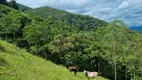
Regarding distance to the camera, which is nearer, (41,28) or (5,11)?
(41,28)

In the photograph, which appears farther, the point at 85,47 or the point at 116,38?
the point at 85,47

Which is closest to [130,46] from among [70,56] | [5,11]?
[70,56]

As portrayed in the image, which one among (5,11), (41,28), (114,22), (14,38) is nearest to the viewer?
(114,22)

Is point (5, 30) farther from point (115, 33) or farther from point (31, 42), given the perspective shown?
point (115, 33)

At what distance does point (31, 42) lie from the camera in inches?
4208

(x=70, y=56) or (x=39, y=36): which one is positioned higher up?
(x=39, y=36)

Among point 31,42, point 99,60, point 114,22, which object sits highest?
point 114,22

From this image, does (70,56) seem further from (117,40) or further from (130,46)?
(117,40)

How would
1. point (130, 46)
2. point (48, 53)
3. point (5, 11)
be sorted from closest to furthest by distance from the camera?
1. point (130, 46)
2. point (48, 53)
3. point (5, 11)

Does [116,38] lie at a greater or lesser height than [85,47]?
greater

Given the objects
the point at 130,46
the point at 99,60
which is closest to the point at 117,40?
the point at 130,46

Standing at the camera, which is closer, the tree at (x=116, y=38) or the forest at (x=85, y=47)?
the tree at (x=116, y=38)

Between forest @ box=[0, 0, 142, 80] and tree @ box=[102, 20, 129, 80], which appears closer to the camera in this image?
tree @ box=[102, 20, 129, 80]

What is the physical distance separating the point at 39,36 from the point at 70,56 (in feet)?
48.4
